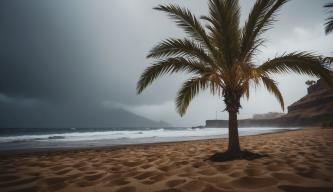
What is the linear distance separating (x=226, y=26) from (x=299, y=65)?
76.8 inches

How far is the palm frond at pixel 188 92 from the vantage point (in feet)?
18.6

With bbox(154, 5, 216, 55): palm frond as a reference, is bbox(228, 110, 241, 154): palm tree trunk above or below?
below

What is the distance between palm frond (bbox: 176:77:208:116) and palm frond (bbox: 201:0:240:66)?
887 millimetres

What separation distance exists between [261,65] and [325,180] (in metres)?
3.26

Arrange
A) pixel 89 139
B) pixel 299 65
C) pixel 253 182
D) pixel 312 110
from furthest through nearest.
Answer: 1. pixel 312 110
2. pixel 89 139
3. pixel 299 65
4. pixel 253 182

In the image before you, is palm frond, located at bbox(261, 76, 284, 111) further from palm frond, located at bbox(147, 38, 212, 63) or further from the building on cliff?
the building on cliff

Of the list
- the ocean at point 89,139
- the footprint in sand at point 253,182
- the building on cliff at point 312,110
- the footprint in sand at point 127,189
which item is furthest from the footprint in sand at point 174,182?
the building on cliff at point 312,110

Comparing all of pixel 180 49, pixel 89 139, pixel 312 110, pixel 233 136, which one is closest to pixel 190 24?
pixel 180 49

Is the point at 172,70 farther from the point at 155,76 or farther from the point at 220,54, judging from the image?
the point at 220,54

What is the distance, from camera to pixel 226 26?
5.07m

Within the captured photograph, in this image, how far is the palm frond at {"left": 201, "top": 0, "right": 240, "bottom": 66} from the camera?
16.5 feet

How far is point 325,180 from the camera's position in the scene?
8.71 ft

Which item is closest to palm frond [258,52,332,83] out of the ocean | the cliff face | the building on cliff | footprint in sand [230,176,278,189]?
footprint in sand [230,176,278,189]

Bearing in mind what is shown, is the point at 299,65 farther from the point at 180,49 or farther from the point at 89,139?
the point at 89,139
